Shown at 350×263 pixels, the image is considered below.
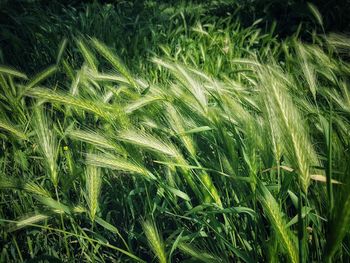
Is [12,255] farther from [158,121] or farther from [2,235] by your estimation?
[158,121]

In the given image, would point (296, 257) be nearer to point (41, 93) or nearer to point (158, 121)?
point (158, 121)

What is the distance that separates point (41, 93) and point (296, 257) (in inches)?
37.2

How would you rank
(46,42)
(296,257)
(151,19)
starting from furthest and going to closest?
(151,19)
(46,42)
(296,257)

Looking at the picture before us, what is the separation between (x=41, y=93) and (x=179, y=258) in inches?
33.0

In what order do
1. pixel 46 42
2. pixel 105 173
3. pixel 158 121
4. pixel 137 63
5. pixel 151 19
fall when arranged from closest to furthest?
pixel 158 121, pixel 105 173, pixel 137 63, pixel 46 42, pixel 151 19

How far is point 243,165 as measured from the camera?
106cm

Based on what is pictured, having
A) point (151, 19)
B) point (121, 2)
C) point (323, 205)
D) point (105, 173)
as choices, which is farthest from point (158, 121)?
point (121, 2)

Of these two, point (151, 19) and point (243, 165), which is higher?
point (151, 19)

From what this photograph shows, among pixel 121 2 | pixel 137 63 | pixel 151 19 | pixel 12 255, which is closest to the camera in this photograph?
pixel 12 255

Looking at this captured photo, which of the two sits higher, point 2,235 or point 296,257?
point 296,257

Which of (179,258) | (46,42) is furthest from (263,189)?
(46,42)

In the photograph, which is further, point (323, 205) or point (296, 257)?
point (323, 205)

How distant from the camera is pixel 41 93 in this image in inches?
38.9

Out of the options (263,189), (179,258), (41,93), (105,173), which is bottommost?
(179,258)
